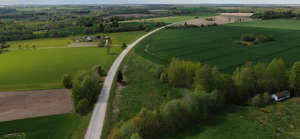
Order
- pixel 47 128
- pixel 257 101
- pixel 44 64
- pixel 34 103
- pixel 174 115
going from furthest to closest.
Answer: pixel 44 64
pixel 34 103
pixel 257 101
pixel 47 128
pixel 174 115

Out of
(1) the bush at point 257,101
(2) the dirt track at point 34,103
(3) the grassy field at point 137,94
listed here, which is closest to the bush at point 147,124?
(3) the grassy field at point 137,94

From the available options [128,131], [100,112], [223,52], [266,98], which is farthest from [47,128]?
[223,52]

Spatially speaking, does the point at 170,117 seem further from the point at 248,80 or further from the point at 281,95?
the point at 281,95

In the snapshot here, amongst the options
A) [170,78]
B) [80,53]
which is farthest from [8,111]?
[80,53]

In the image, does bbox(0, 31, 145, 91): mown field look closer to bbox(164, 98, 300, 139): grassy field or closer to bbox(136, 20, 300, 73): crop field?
bbox(136, 20, 300, 73): crop field

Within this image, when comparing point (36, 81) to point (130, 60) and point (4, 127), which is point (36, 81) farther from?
point (130, 60)

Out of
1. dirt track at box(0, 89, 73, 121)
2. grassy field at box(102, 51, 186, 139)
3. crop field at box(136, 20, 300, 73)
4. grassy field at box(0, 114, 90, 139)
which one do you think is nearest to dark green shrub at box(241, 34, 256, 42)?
crop field at box(136, 20, 300, 73)

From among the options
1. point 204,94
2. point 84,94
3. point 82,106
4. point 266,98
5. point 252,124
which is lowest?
point 252,124
